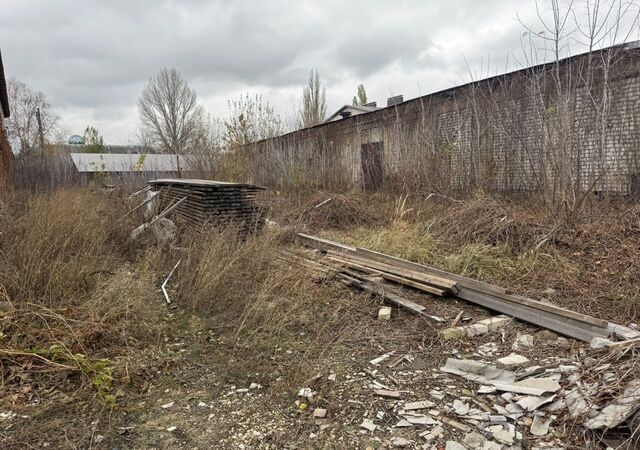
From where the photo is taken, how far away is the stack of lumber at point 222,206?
22.8 ft

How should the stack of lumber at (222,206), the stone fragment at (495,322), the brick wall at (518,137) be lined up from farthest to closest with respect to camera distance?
the stack of lumber at (222,206) < the brick wall at (518,137) < the stone fragment at (495,322)

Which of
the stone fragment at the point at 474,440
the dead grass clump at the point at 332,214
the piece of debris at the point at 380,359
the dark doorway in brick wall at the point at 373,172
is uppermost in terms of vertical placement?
the dark doorway in brick wall at the point at 373,172

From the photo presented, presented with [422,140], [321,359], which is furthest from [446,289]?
[422,140]

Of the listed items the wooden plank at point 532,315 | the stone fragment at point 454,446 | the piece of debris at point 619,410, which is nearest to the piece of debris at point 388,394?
the stone fragment at point 454,446

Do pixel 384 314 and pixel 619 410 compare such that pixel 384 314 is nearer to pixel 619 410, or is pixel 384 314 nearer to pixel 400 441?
pixel 400 441

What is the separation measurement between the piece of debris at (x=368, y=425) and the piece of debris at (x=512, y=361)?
1183 millimetres

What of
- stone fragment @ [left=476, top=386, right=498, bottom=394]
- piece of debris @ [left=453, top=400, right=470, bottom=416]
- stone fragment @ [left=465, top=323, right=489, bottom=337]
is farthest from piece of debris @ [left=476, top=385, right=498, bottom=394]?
stone fragment @ [left=465, top=323, right=489, bottom=337]

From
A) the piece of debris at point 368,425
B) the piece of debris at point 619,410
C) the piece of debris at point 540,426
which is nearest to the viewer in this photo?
the piece of debris at point 619,410

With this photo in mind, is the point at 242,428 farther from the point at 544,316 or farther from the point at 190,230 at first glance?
the point at 190,230

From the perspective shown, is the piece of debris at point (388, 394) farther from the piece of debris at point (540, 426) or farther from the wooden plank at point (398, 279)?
the wooden plank at point (398, 279)

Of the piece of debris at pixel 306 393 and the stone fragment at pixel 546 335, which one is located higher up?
the piece of debris at pixel 306 393

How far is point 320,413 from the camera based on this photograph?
254 centimetres

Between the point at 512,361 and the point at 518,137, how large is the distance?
6.11 m

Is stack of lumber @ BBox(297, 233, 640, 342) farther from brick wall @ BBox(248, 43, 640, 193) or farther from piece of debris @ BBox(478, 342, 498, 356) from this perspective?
brick wall @ BBox(248, 43, 640, 193)
